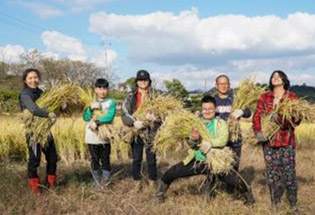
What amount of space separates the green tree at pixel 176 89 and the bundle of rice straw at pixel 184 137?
653mm

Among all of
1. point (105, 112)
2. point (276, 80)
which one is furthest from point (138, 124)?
point (276, 80)

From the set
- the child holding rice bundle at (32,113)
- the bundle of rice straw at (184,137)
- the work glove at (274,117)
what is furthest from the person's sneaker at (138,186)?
the work glove at (274,117)

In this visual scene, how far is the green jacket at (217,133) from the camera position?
505cm

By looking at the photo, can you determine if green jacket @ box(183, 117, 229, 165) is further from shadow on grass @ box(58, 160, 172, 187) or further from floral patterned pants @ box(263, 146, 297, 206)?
shadow on grass @ box(58, 160, 172, 187)

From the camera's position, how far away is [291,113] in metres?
5.07

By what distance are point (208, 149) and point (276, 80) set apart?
1129mm

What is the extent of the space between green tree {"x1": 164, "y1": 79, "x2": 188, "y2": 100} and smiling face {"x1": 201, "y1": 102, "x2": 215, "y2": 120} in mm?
816

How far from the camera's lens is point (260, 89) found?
598 centimetres

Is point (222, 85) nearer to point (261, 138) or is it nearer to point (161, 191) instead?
point (261, 138)

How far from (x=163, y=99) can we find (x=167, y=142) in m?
0.73

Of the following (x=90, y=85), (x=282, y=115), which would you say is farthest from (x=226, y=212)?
(x=90, y=85)

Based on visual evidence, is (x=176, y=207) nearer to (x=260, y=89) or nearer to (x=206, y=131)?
(x=206, y=131)

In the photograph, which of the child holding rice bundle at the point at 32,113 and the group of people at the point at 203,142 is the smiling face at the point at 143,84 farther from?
the child holding rice bundle at the point at 32,113

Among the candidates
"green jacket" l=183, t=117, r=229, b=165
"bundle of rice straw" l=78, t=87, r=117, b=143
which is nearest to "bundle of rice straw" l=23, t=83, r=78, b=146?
"bundle of rice straw" l=78, t=87, r=117, b=143
